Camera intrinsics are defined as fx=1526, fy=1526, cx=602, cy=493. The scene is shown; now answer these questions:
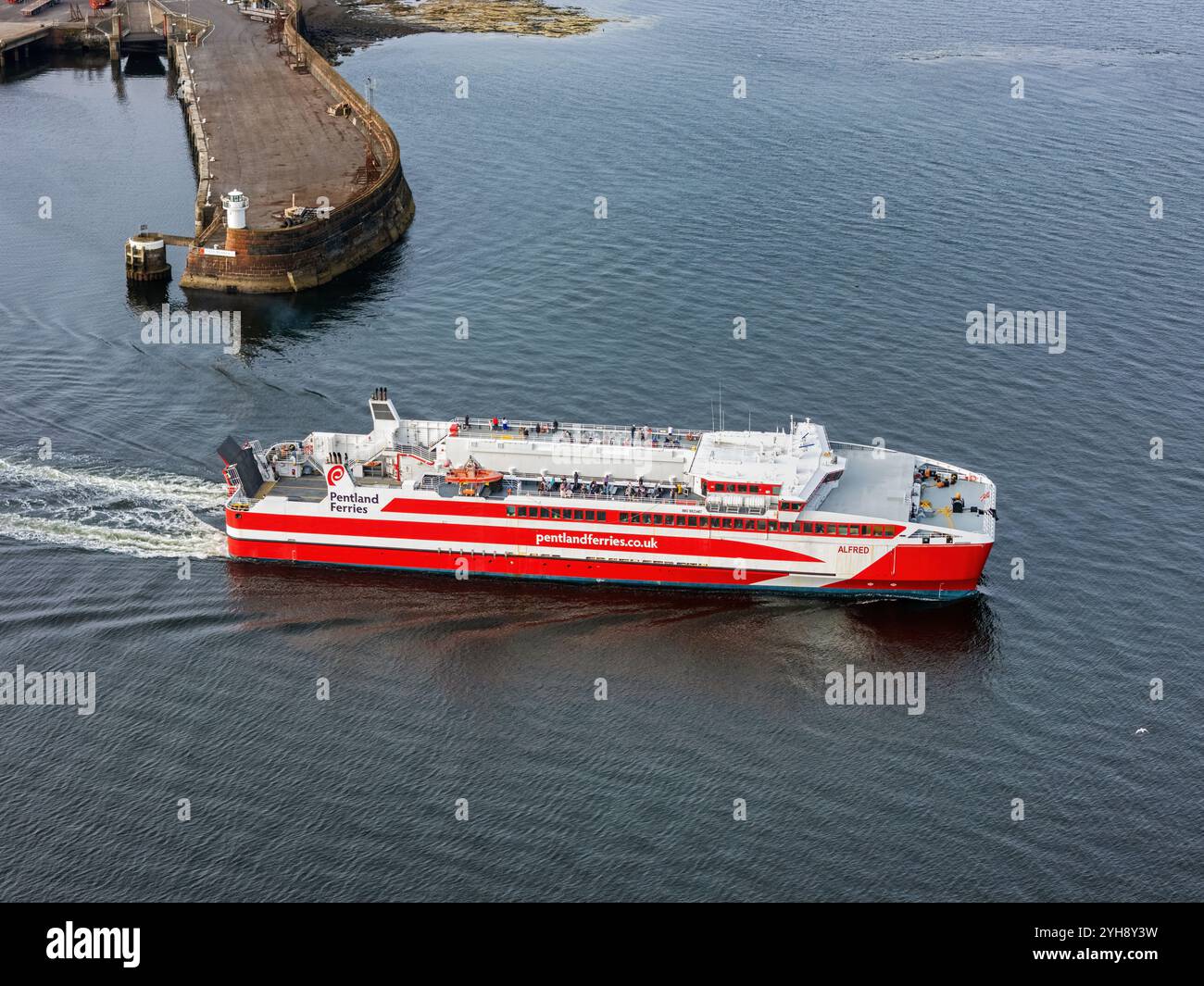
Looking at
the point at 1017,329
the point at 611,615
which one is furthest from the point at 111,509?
the point at 1017,329

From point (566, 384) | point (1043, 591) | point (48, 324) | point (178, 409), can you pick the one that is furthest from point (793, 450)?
point (48, 324)

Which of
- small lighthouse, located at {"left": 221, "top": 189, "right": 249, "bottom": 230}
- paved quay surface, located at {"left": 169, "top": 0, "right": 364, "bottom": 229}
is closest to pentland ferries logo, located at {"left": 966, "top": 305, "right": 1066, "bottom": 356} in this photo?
paved quay surface, located at {"left": 169, "top": 0, "right": 364, "bottom": 229}

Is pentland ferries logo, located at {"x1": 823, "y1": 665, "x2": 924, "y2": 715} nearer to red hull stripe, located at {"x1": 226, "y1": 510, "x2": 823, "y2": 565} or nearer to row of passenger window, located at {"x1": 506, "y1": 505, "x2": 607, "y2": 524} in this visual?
red hull stripe, located at {"x1": 226, "y1": 510, "x2": 823, "y2": 565}

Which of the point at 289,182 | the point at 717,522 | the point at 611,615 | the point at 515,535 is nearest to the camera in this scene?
the point at 611,615

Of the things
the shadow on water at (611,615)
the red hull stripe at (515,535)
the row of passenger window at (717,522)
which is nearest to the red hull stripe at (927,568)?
the shadow on water at (611,615)

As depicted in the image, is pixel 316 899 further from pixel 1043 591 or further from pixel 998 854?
pixel 1043 591

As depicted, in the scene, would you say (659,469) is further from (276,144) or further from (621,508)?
(276,144)
